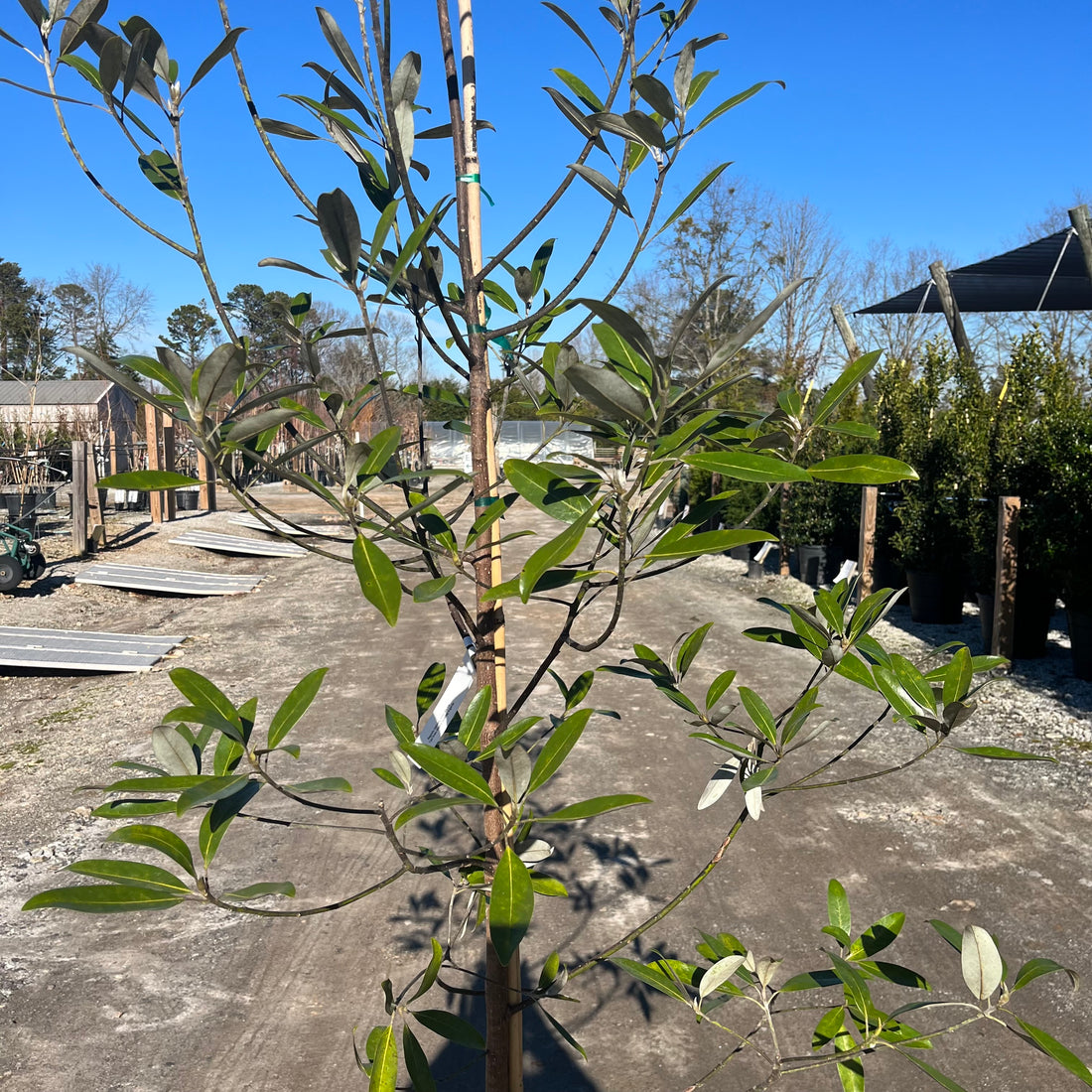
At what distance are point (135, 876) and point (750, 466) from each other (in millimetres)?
625

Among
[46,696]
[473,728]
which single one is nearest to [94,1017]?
[473,728]

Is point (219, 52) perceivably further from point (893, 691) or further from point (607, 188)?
point (893, 691)

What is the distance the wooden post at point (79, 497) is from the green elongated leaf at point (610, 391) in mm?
10296

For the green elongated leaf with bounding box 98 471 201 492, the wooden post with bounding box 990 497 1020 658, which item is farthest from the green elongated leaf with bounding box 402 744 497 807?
the wooden post with bounding box 990 497 1020 658

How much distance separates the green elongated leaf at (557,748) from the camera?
0.77m

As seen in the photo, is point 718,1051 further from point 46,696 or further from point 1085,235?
point 1085,235

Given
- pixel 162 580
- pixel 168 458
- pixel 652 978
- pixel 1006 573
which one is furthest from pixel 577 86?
pixel 168 458

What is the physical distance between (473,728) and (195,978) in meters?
2.39

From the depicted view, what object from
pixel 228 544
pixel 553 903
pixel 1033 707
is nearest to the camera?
pixel 553 903

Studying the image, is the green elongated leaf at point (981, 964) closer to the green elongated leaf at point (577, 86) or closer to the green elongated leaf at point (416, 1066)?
the green elongated leaf at point (416, 1066)

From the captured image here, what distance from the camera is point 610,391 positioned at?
71 cm

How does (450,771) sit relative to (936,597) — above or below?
above

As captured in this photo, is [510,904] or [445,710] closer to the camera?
[510,904]

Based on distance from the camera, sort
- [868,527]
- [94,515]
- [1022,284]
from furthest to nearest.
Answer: [94,515] → [1022,284] → [868,527]
